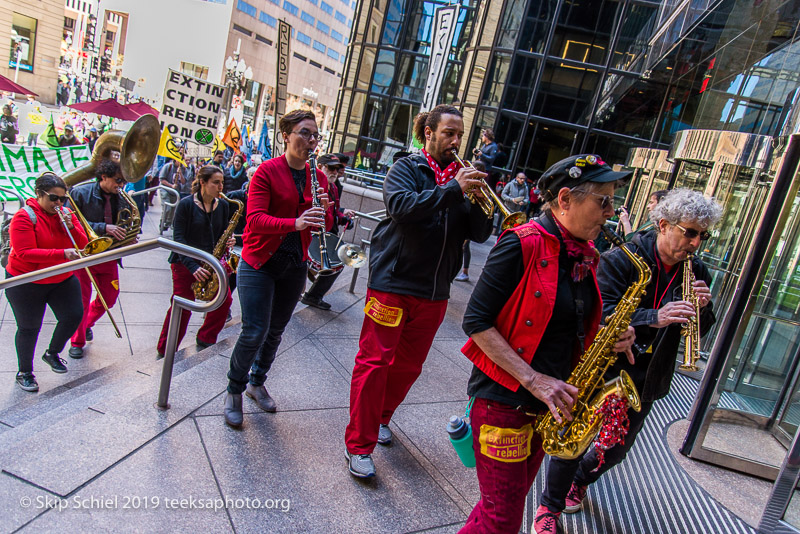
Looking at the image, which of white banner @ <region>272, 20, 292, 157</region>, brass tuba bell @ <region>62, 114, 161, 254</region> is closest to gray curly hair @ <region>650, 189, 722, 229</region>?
brass tuba bell @ <region>62, 114, 161, 254</region>

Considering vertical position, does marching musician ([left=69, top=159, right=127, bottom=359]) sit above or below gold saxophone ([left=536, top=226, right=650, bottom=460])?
below

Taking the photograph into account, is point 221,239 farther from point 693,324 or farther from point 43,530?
point 693,324

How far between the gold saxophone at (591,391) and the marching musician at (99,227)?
16.3 feet

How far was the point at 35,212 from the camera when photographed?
4.68m

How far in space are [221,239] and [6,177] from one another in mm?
5029

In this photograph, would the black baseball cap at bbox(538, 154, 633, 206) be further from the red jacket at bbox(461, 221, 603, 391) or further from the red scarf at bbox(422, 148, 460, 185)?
the red scarf at bbox(422, 148, 460, 185)

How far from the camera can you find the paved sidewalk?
8.18ft

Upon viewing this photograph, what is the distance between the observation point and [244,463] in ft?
9.71

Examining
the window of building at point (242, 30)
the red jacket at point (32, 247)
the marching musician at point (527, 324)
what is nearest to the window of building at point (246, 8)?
the window of building at point (242, 30)

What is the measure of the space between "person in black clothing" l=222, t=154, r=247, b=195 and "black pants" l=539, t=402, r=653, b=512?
8.71 meters

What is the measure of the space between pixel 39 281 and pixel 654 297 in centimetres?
479

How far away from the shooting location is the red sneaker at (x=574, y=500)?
3.23 metres


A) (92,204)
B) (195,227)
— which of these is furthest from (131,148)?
(195,227)

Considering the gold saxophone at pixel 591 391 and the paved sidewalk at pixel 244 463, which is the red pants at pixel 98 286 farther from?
the gold saxophone at pixel 591 391
